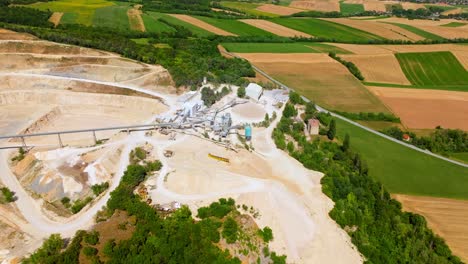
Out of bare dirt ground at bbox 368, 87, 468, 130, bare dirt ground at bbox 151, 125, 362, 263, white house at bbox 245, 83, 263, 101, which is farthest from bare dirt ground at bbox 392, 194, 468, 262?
white house at bbox 245, 83, 263, 101

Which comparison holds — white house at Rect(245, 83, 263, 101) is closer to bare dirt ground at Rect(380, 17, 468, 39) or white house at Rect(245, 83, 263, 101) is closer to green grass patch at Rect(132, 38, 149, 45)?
green grass patch at Rect(132, 38, 149, 45)

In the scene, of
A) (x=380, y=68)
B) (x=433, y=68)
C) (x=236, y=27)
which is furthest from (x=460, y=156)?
(x=236, y=27)

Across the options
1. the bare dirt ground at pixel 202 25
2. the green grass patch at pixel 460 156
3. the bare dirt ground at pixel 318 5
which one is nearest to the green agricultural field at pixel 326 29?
the bare dirt ground at pixel 202 25

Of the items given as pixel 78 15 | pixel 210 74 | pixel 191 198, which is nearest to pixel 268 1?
pixel 78 15

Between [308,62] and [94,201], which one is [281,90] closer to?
[308,62]

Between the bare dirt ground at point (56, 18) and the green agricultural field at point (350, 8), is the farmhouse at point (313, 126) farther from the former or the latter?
the green agricultural field at point (350, 8)
